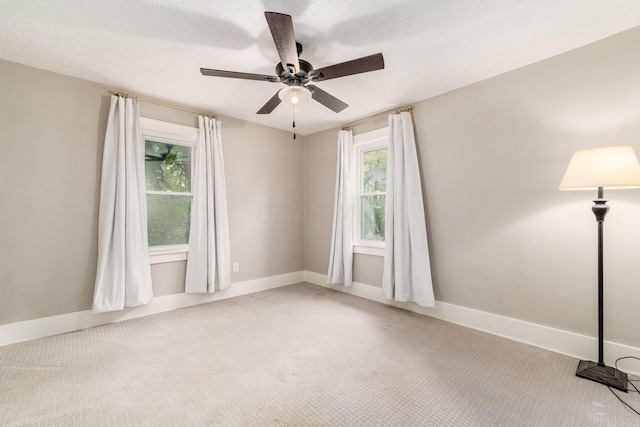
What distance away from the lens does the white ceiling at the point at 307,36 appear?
5.47ft

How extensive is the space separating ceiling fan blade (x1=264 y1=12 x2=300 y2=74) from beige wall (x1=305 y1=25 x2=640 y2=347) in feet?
5.96

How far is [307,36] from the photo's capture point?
1924 millimetres

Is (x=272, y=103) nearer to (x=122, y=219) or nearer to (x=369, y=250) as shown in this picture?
(x=122, y=219)

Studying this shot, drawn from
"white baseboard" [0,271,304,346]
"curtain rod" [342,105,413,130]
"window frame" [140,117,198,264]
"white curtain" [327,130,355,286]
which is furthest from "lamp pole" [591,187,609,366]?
"window frame" [140,117,198,264]

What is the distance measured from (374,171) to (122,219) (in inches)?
116

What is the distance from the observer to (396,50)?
82.6 inches

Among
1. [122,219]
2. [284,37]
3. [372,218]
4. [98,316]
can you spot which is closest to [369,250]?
[372,218]

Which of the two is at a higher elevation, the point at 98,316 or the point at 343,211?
the point at 343,211

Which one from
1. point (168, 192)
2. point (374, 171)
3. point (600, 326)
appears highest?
point (374, 171)

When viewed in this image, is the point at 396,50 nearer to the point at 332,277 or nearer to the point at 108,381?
the point at 332,277

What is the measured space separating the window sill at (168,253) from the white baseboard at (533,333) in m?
2.59

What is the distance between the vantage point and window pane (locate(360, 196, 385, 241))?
353 cm

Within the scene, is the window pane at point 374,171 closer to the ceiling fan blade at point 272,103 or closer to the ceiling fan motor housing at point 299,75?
the ceiling fan blade at point 272,103

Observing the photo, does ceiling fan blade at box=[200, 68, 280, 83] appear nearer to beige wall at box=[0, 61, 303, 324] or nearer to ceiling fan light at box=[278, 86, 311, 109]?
ceiling fan light at box=[278, 86, 311, 109]
